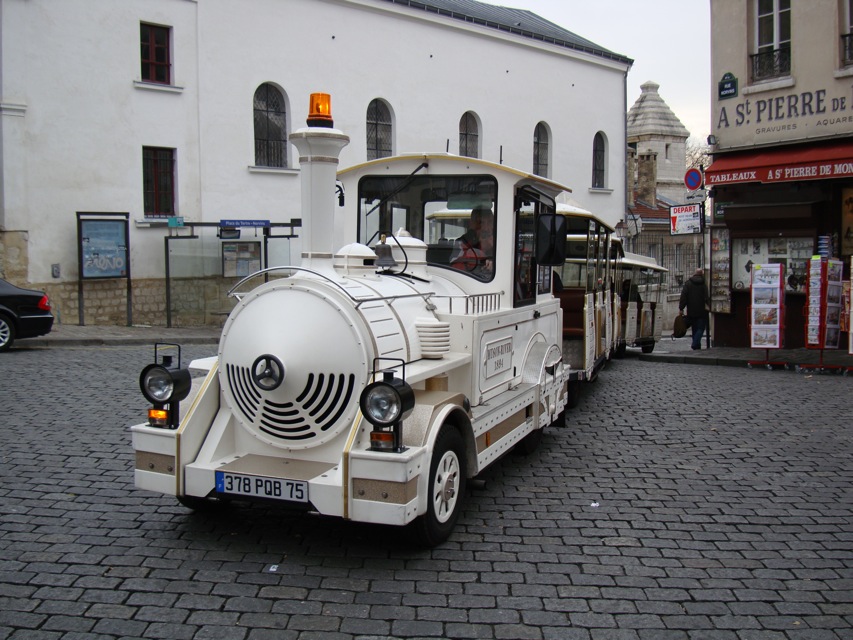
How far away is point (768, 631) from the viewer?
13.4 feet

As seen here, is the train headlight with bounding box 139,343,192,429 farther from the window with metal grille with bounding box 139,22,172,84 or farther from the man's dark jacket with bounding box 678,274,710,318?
the window with metal grille with bounding box 139,22,172,84

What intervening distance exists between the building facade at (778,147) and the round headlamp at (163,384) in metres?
12.1

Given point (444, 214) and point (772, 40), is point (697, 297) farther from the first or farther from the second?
point (444, 214)

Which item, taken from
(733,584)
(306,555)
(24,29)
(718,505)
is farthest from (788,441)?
(24,29)

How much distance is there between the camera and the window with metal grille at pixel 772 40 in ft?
51.5

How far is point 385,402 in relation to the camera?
459cm

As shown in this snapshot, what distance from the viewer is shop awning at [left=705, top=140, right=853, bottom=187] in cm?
1436

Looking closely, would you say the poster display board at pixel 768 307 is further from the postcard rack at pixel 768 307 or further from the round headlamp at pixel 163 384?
the round headlamp at pixel 163 384

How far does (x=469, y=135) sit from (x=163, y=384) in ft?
80.4

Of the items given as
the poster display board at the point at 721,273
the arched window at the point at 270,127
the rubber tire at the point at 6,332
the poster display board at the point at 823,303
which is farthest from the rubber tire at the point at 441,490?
the arched window at the point at 270,127

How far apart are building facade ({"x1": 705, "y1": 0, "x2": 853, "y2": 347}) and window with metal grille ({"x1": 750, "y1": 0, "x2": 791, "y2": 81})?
0.02 meters

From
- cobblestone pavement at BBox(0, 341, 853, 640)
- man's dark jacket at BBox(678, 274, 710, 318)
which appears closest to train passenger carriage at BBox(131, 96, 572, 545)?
cobblestone pavement at BBox(0, 341, 853, 640)

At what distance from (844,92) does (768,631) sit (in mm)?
13183

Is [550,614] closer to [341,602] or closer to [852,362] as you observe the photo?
[341,602]
